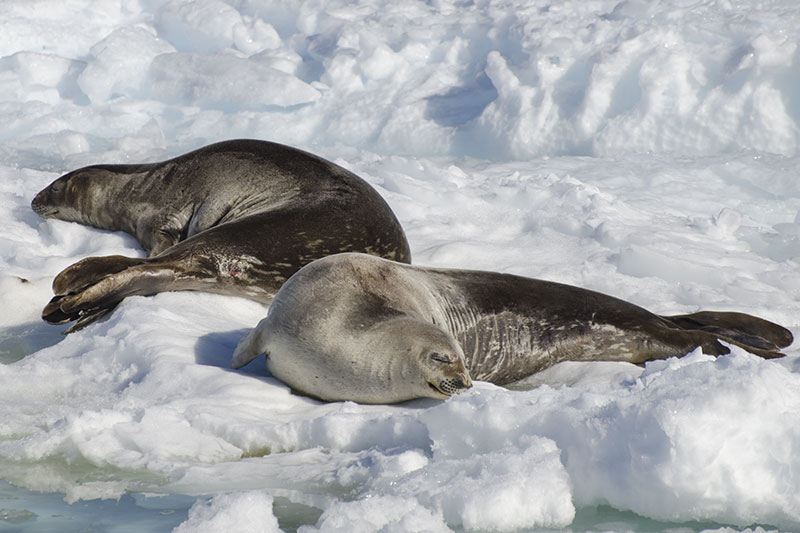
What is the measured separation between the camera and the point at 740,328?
12.9ft

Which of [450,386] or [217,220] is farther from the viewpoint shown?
[217,220]

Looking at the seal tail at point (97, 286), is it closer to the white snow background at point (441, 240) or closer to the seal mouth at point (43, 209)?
the white snow background at point (441, 240)

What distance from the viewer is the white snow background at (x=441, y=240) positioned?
6.20 ft

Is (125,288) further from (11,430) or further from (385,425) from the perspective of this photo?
(385,425)

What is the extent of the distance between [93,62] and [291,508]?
1090 centimetres

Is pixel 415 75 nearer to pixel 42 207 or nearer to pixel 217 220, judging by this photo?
pixel 42 207

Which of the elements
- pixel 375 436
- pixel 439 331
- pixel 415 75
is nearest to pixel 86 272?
pixel 439 331

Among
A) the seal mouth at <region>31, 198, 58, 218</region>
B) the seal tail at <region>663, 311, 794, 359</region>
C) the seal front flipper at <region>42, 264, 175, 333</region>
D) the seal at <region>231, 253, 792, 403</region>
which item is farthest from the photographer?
the seal mouth at <region>31, 198, 58, 218</region>

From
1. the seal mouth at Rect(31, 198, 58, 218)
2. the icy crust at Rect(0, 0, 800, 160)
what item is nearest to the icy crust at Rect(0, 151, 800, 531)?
the seal mouth at Rect(31, 198, 58, 218)

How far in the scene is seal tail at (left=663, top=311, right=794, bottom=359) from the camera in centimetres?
383

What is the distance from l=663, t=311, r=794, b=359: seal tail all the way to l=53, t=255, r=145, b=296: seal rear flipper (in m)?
2.40

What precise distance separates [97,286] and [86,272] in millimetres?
154

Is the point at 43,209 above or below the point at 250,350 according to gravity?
below

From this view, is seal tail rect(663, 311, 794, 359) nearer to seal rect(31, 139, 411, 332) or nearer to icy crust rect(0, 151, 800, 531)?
icy crust rect(0, 151, 800, 531)
